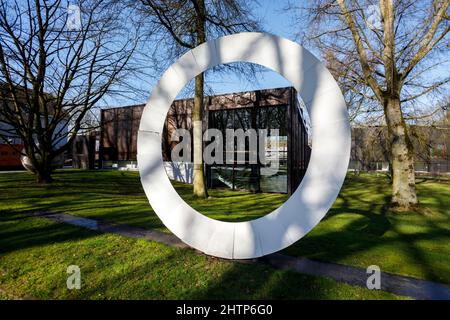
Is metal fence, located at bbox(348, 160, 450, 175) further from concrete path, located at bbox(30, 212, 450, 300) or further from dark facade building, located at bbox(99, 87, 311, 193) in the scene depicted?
concrete path, located at bbox(30, 212, 450, 300)

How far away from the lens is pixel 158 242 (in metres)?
6.34

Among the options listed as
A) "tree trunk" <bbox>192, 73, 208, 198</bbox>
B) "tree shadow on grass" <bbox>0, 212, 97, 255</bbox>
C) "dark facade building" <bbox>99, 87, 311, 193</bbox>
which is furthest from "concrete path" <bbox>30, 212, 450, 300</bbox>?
"dark facade building" <bbox>99, 87, 311, 193</bbox>

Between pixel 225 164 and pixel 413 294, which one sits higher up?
pixel 225 164

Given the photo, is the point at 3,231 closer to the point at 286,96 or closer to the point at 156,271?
the point at 156,271

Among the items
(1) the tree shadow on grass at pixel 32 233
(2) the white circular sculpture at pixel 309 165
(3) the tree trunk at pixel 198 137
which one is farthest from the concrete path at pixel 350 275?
(3) the tree trunk at pixel 198 137

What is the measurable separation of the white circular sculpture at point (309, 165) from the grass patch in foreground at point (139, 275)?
0.43m

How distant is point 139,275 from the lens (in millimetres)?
4711

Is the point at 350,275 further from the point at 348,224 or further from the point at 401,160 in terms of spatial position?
the point at 401,160

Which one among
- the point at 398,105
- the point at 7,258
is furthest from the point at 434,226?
the point at 7,258

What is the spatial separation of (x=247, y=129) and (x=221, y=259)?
12.6 metres

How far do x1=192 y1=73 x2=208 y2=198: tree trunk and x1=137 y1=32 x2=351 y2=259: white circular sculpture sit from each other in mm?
7016

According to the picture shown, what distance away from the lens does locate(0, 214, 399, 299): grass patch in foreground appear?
4098 millimetres

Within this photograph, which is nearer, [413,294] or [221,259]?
[413,294]

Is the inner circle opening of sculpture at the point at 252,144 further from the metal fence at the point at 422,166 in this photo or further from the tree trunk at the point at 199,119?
the metal fence at the point at 422,166
